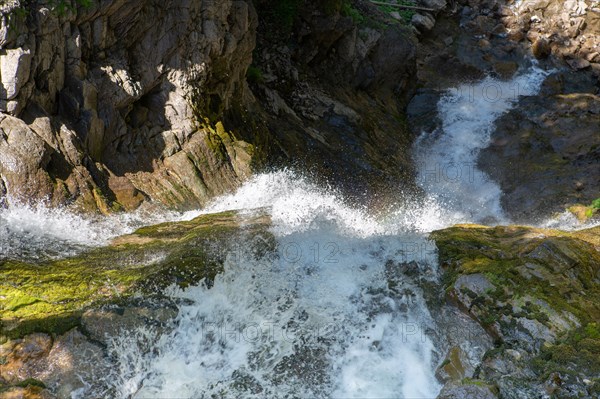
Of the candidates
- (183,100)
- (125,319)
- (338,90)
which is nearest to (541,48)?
(338,90)

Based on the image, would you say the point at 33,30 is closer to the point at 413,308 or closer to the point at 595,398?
the point at 413,308

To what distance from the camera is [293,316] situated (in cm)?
582

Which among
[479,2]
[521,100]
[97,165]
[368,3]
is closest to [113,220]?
[97,165]

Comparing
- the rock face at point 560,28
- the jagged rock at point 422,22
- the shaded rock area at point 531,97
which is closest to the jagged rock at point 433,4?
the shaded rock area at point 531,97

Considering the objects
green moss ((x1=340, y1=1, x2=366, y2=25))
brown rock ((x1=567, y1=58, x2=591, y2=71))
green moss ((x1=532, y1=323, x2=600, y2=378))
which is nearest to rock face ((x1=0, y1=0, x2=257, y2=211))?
green moss ((x1=340, y1=1, x2=366, y2=25))

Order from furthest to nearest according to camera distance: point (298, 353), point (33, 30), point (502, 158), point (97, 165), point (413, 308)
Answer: point (502, 158), point (97, 165), point (33, 30), point (413, 308), point (298, 353)

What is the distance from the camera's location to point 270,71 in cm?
1340

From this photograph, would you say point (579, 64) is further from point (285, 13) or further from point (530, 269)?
point (530, 269)

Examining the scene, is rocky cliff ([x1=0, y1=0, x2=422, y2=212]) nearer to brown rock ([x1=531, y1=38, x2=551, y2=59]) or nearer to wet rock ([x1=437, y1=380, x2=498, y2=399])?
brown rock ([x1=531, y1=38, x2=551, y2=59])

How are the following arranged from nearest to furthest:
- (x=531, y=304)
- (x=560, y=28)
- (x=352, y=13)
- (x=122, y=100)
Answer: (x=531, y=304) < (x=122, y=100) < (x=352, y=13) < (x=560, y=28)

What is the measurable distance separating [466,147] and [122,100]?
379 inches

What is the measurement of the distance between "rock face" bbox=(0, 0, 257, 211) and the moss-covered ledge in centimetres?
150

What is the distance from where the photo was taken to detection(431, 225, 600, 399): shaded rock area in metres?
4.80

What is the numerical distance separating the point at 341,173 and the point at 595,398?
8039 millimetres
